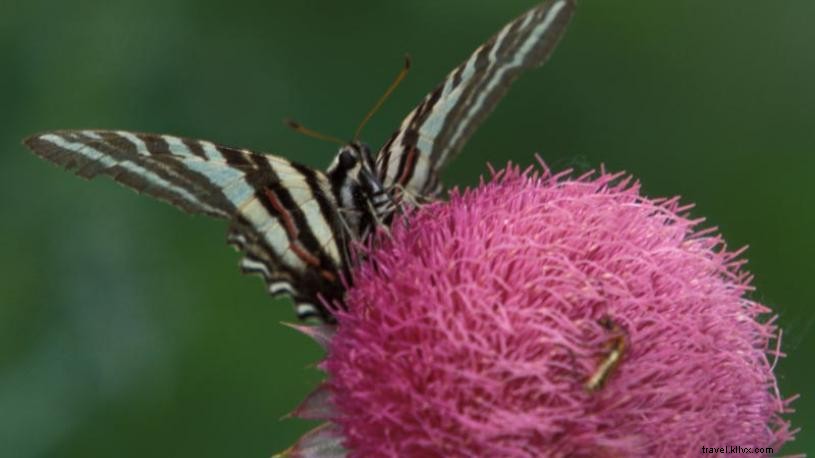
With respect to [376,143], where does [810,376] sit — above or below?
below

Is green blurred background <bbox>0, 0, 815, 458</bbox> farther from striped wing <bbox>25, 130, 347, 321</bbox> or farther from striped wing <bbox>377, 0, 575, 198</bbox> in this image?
striped wing <bbox>377, 0, 575, 198</bbox>

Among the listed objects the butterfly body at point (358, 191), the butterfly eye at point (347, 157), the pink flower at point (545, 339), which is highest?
the butterfly eye at point (347, 157)

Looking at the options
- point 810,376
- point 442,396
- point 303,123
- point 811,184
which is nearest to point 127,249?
point 303,123

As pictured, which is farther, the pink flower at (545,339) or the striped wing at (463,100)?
the striped wing at (463,100)

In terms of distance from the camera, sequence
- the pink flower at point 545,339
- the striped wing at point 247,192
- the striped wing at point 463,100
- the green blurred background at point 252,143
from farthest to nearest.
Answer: the green blurred background at point 252,143 → the striped wing at point 463,100 → the striped wing at point 247,192 → the pink flower at point 545,339

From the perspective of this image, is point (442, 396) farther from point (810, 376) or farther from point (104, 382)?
point (810, 376)

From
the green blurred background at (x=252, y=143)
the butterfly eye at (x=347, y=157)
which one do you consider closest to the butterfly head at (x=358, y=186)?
the butterfly eye at (x=347, y=157)

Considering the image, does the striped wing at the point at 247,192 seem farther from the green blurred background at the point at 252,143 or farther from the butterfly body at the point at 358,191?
the green blurred background at the point at 252,143

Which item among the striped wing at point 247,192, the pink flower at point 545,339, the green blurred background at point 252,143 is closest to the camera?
the pink flower at point 545,339
